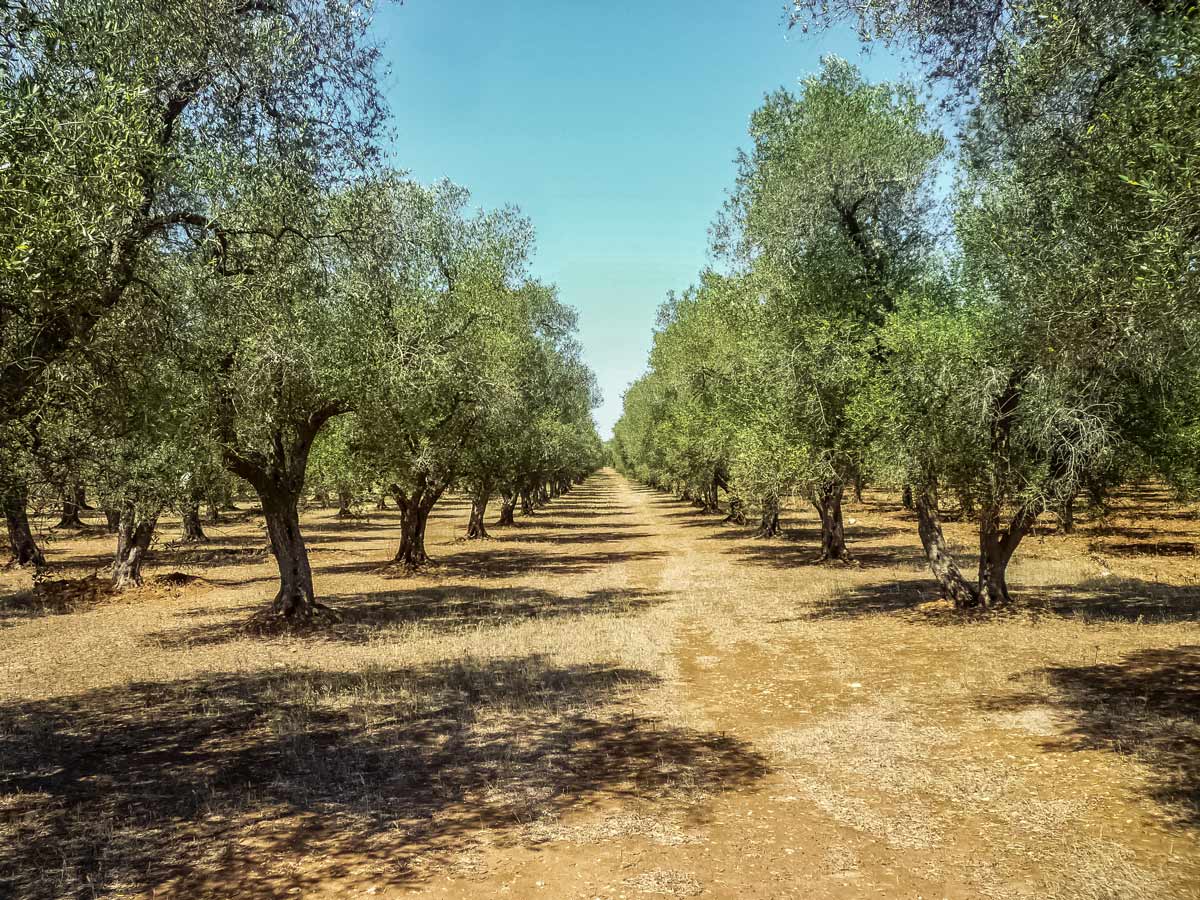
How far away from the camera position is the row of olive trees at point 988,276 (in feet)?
31.6

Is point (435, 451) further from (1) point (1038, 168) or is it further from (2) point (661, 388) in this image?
(2) point (661, 388)

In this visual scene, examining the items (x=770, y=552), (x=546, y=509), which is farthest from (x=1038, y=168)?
(x=546, y=509)

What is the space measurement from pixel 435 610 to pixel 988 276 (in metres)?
18.6

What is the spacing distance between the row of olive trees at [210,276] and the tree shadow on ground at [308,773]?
13.8ft

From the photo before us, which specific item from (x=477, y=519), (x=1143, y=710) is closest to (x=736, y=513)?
(x=477, y=519)

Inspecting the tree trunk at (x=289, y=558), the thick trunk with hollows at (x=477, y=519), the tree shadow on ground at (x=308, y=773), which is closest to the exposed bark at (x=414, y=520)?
the tree trunk at (x=289, y=558)

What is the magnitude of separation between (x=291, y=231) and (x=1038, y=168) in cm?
1369

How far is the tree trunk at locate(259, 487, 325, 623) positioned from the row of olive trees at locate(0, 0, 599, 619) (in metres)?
0.06

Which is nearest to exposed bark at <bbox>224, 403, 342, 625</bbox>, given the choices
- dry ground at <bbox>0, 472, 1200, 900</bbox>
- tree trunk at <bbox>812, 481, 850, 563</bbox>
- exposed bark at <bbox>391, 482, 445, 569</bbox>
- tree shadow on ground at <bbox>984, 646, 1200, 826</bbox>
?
dry ground at <bbox>0, 472, 1200, 900</bbox>

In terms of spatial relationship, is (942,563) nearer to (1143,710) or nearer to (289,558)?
(1143,710)

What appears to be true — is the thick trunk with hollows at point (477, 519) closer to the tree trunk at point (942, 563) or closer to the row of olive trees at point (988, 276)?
the row of olive trees at point (988, 276)

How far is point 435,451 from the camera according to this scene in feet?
92.0

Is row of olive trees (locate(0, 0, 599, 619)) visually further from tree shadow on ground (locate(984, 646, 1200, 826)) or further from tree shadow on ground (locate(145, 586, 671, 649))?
tree shadow on ground (locate(984, 646, 1200, 826))

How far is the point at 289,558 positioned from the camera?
21.2 meters
